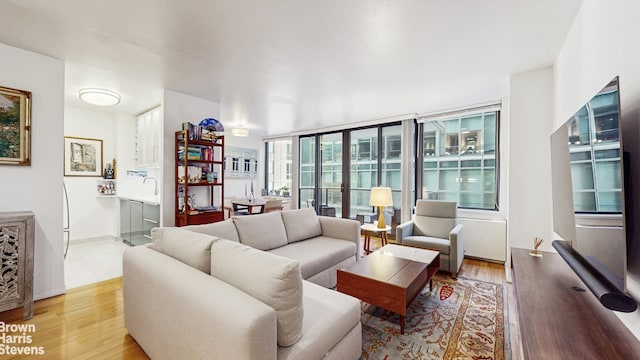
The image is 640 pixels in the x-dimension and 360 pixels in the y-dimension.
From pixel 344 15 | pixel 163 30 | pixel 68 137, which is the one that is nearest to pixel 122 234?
pixel 68 137

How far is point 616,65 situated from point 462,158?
10.6ft

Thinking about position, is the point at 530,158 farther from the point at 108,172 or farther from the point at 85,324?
the point at 108,172

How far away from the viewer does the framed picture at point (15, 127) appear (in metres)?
2.46

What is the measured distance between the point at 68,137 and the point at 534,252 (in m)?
6.63

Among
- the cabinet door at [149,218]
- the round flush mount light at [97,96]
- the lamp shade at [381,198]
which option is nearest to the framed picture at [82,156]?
the cabinet door at [149,218]

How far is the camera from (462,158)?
14.8 ft

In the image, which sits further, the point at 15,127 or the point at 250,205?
the point at 250,205

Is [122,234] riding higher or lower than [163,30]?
lower

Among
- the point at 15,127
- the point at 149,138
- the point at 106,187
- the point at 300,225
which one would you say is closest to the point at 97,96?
the point at 15,127

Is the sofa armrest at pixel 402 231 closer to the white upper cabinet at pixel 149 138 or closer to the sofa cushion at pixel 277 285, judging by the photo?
the sofa cushion at pixel 277 285

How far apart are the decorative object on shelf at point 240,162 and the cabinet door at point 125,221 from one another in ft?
7.61

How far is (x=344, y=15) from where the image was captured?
1.96 m

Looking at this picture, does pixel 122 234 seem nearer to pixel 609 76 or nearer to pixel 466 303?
pixel 466 303

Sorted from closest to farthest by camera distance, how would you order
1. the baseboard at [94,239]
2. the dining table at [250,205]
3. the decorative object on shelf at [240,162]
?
the baseboard at [94,239], the dining table at [250,205], the decorative object on shelf at [240,162]
